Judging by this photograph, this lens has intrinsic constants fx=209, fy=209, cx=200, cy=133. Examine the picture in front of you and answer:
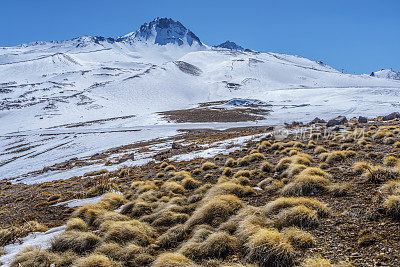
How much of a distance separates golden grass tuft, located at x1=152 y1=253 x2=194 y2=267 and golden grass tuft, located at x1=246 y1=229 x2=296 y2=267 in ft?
4.51

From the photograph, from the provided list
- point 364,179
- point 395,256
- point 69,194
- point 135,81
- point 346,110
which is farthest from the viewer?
point 135,81

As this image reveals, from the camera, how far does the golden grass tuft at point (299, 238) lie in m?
4.44

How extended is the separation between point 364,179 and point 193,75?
183948 millimetres

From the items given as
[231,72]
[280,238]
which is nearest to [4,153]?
[280,238]

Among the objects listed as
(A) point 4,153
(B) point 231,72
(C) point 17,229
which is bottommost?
(A) point 4,153

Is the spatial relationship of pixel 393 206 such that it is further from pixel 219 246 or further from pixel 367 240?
pixel 219 246

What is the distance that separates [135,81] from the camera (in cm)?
14850

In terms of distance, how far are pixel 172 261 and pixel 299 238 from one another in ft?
9.31

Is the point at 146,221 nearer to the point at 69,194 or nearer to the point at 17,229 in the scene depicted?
the point at 17,229

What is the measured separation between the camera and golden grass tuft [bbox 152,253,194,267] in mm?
4551

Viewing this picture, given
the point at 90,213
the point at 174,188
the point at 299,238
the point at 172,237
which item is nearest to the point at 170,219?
the point at 172,237

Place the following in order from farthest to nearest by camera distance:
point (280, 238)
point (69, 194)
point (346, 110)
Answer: point (346, 110) → point (69, 194) → point (280, 238)

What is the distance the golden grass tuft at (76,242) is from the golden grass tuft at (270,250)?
4.24m

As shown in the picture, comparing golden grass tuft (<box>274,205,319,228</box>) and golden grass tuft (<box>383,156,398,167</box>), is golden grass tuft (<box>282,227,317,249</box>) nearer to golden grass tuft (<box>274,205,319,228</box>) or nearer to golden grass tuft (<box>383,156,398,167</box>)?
golden grass tuft (<box>274,205,319,228</box>)
